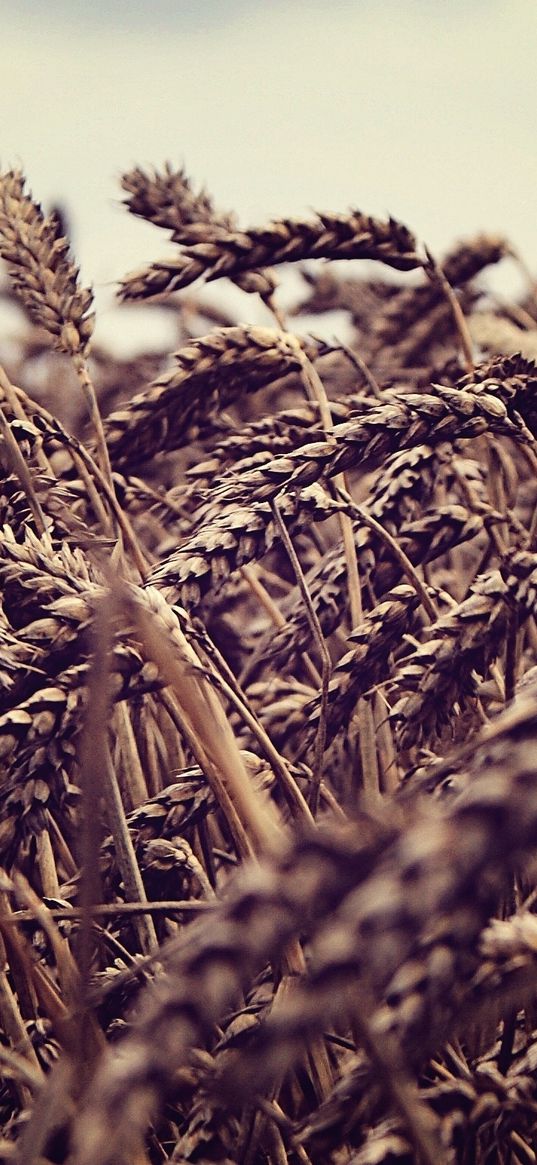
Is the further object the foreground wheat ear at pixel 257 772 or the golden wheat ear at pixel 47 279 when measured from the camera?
the golden wheat ear at pixel 47 279

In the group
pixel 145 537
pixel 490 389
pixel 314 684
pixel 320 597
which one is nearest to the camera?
pixel 490 389

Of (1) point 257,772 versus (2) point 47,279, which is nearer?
(1) point 257,772

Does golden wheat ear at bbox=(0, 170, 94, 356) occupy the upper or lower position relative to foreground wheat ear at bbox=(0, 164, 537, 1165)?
upper

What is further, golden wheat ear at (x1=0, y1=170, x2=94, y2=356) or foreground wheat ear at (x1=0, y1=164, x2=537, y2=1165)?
golden wheat ear at (x1=0, y1=170, x2=94, y2=356)

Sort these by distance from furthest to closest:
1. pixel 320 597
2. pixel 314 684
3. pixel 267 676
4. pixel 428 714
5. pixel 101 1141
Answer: pixel 314 684 → pixel 267 676 → pixel 320 597 → pixel 428 714 → pixel 101 1141

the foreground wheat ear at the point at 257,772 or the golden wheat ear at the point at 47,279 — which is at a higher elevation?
the golden wheat ear at the point at 47,279

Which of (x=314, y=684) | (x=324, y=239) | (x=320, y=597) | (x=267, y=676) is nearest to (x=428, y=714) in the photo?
(x=320, y=597)

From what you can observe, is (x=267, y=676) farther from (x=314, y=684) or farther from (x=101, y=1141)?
(x=101, y=1141)

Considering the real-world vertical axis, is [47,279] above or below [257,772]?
above
